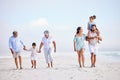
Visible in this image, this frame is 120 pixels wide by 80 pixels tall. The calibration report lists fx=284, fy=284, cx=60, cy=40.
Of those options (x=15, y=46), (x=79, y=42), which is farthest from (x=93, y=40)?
(x=15, y=46)

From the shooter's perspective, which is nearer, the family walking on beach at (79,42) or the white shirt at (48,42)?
the family walking on beach at (79,42)

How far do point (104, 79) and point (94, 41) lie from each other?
3273 mm

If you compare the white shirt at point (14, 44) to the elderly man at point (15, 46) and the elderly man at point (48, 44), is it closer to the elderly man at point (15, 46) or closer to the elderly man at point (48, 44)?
the elderly man at point (15, 46)

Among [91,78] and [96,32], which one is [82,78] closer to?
[91,78]

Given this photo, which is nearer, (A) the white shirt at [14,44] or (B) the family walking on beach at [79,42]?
(B) the family walking on beach at [79,42]

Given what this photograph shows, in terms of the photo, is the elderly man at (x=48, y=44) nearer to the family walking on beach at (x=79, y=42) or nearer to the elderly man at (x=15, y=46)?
the family walking on beach at (x=79, y=42)

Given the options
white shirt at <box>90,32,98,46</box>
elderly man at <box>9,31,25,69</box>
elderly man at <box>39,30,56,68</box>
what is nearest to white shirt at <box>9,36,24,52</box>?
elderly man at <box>9,31,25,69</box>

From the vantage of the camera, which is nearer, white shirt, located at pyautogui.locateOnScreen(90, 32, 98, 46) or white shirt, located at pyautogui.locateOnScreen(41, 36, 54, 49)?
white shirt, located at pyautogui.locateOnScreen(90, 32, 98, 46)

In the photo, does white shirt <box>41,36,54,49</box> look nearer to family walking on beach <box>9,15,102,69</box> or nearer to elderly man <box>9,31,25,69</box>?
family walking on beach <box>9,15,102,69</box>

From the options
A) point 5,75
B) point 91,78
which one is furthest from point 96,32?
point 5,75

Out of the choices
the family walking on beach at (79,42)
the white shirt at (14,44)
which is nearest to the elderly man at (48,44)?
the family walking on beach at (79,42)

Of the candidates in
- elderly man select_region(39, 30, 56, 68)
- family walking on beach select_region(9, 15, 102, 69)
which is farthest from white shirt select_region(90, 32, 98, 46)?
elderly man select_region(39, 30, 56, 68)

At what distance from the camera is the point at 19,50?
14.8 metres

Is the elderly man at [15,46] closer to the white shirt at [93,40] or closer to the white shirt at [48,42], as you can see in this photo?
the white shirt at [48,42]
